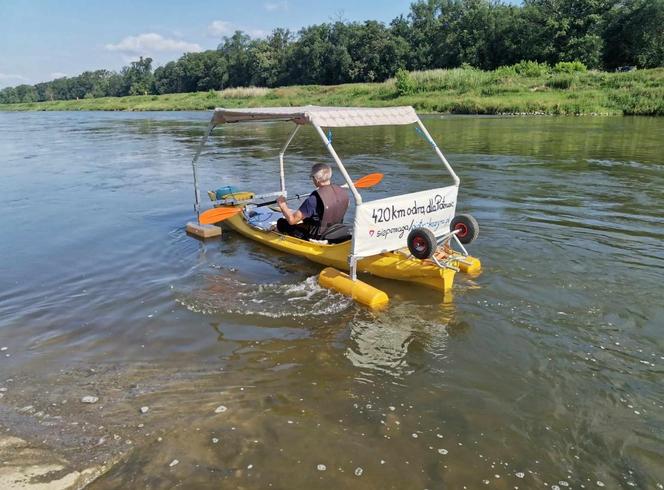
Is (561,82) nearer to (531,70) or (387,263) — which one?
(531,70)

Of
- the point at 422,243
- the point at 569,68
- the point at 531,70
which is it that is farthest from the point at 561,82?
the point at 422,243

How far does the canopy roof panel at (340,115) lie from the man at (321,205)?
73cm

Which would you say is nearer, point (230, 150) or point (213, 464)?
point (213, 464)

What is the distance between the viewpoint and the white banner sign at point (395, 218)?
6316 millimetres

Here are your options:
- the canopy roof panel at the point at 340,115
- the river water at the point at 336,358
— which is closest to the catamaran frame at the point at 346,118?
the canopy roof panel at the point at 340,115

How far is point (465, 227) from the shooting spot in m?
7.05

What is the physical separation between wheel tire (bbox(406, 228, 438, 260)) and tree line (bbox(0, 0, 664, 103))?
57.8 meters

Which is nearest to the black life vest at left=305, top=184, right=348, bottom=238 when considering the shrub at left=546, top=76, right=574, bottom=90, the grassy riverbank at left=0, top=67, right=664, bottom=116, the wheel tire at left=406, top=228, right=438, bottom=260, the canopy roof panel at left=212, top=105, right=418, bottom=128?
the canopy roof panel at left=212, top=105, right=418, bottom=128

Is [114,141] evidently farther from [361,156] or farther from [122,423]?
[122,423]

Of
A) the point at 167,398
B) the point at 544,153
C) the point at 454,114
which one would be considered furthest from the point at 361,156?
the point at 454,114

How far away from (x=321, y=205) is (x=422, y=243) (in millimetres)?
1722

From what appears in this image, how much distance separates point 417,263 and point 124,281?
13.7 feet

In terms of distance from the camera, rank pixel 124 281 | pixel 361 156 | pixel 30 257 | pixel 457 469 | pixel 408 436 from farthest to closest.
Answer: pixel 361 156 → pixel 30 257 → pixel 124 281 → pixel 408 436 → pixel 457 469

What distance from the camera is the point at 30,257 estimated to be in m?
8.68
